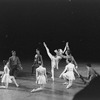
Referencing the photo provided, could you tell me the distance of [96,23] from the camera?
11.5 m

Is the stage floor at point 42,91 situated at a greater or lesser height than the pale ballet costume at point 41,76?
lesser

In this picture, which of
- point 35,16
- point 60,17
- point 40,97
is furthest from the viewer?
point 35,16

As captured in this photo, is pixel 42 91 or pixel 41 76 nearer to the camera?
pixel 42 91

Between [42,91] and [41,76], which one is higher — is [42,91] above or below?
below

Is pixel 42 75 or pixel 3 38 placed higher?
pixel 3 38

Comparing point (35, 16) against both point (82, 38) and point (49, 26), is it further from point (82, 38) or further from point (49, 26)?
point (82, 38)

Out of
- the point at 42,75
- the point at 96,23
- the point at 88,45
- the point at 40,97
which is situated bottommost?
the point at 40,97

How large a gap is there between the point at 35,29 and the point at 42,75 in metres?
7.64

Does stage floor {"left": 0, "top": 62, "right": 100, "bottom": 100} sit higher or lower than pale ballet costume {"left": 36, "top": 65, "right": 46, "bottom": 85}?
lower

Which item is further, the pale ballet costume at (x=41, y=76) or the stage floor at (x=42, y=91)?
the pale ballet costume at (x=41, y=76)

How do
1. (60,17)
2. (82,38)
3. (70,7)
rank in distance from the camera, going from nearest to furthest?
(70,7), (60,17), (82,38)

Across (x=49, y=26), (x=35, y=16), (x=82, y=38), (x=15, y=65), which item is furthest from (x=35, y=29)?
(x=15, y=65)

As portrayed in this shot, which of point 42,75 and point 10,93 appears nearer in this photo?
point 10,93

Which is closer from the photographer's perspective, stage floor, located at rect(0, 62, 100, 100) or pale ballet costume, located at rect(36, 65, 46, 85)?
stage floor, located at rect(0, 62, 100, 100)
